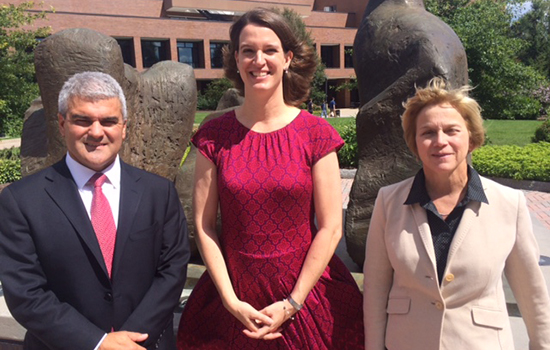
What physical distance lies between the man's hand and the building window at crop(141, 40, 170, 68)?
32421 millimetres

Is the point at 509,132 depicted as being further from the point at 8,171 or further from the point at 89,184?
the point at 89,184

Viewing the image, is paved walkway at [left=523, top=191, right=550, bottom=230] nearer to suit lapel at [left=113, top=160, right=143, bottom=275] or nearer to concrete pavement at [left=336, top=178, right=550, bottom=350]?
concrete pavement at [left=336, top=178, right=550, bottom=350]

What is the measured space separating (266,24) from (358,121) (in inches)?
73.1

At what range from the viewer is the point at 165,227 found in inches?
80.8

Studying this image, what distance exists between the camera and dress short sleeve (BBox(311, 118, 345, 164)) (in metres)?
2.06

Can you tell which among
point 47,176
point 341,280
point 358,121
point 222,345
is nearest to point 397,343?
point 341,280

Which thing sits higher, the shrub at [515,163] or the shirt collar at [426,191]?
the shirt collar at [426,191]

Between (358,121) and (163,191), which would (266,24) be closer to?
(163,191)

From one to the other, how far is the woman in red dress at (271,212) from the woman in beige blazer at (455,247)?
1.02ft

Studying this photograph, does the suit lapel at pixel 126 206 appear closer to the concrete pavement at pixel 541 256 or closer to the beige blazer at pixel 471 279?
the beige blazer at pixel 471 279

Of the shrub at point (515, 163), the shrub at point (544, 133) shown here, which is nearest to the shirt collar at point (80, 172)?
the shrub at point (515, 163)

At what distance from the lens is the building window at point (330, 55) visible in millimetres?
37688

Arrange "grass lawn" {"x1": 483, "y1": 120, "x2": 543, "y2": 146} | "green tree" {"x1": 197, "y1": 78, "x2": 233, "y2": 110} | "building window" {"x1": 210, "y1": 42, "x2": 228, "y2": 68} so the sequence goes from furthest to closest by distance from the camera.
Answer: "building window" {"x1": 210, "y1": 42, "x2": 228, "y2": 68}
"green tree" {"x1": 197, "y1": 78, "x2": 233, "y2": 110}
"grass lawn" {"x1": 483, "y1": 120, "x2": 543, "y2": 146}

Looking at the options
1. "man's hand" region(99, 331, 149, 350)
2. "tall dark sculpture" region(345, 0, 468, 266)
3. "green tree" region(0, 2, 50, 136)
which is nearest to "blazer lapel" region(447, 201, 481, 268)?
"man's hand" region(99, 331, 149, 350)
